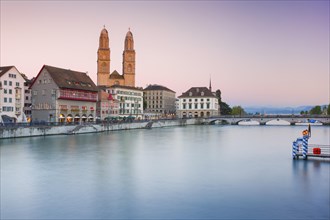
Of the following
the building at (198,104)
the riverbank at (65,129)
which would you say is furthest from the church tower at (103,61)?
the riverbank at (65,129)

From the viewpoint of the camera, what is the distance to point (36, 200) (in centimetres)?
2020

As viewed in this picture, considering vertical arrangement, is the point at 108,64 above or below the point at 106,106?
above

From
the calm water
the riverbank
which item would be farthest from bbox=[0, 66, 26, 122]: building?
the calm water

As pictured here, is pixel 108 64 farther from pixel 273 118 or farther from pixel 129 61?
pixel 273 118

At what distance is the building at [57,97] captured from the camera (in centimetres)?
7494

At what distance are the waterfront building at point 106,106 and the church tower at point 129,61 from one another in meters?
49.1

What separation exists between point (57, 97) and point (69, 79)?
334 inches

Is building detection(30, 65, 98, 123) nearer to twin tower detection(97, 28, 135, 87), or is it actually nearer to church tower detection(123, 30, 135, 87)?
twin tower detection(97, 28, 135, 87)

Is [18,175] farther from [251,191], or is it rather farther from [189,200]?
[251,191]

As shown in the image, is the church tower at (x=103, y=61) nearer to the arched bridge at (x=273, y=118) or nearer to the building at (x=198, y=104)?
the building at (x=198, y=104)

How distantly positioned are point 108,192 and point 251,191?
9549 mm

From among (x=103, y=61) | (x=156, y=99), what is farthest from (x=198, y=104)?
(x=103, y=61)

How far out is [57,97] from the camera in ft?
244

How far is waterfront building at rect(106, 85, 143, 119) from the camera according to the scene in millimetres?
110562
